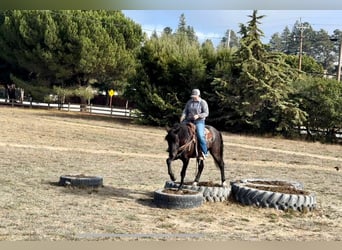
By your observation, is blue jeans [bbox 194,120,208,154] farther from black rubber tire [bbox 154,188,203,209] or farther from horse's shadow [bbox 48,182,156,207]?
horse's shadow [bbox 48,182,156,207]

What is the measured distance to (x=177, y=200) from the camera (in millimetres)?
6211

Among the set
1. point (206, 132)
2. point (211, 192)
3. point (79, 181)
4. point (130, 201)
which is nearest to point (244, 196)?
point (211, 192)

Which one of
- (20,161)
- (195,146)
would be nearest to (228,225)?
(195,146)

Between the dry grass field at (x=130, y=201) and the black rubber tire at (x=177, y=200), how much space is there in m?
0.11

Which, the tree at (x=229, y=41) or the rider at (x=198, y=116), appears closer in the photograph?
the rider at (x=198, y=116)

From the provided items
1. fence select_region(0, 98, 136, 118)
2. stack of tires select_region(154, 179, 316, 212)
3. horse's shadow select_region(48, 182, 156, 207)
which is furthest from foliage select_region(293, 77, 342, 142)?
horse's shadow select_region(48, 182, 156, 207)

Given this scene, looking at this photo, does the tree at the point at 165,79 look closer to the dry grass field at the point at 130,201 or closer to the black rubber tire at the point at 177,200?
the dry grass field at the point at 130,201

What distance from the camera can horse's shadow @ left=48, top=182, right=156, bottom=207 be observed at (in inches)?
268

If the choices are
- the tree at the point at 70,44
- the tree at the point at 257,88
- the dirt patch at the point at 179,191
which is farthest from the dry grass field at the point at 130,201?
the tree at the point at 70,44

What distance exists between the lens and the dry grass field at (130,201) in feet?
16.4

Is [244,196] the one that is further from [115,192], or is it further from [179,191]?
[115,192]

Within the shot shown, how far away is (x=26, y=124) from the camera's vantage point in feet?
59.8

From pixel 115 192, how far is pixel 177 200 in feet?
4.32

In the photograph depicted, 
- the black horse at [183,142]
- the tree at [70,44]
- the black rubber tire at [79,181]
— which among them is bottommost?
the black rubber tire at [79,181]
